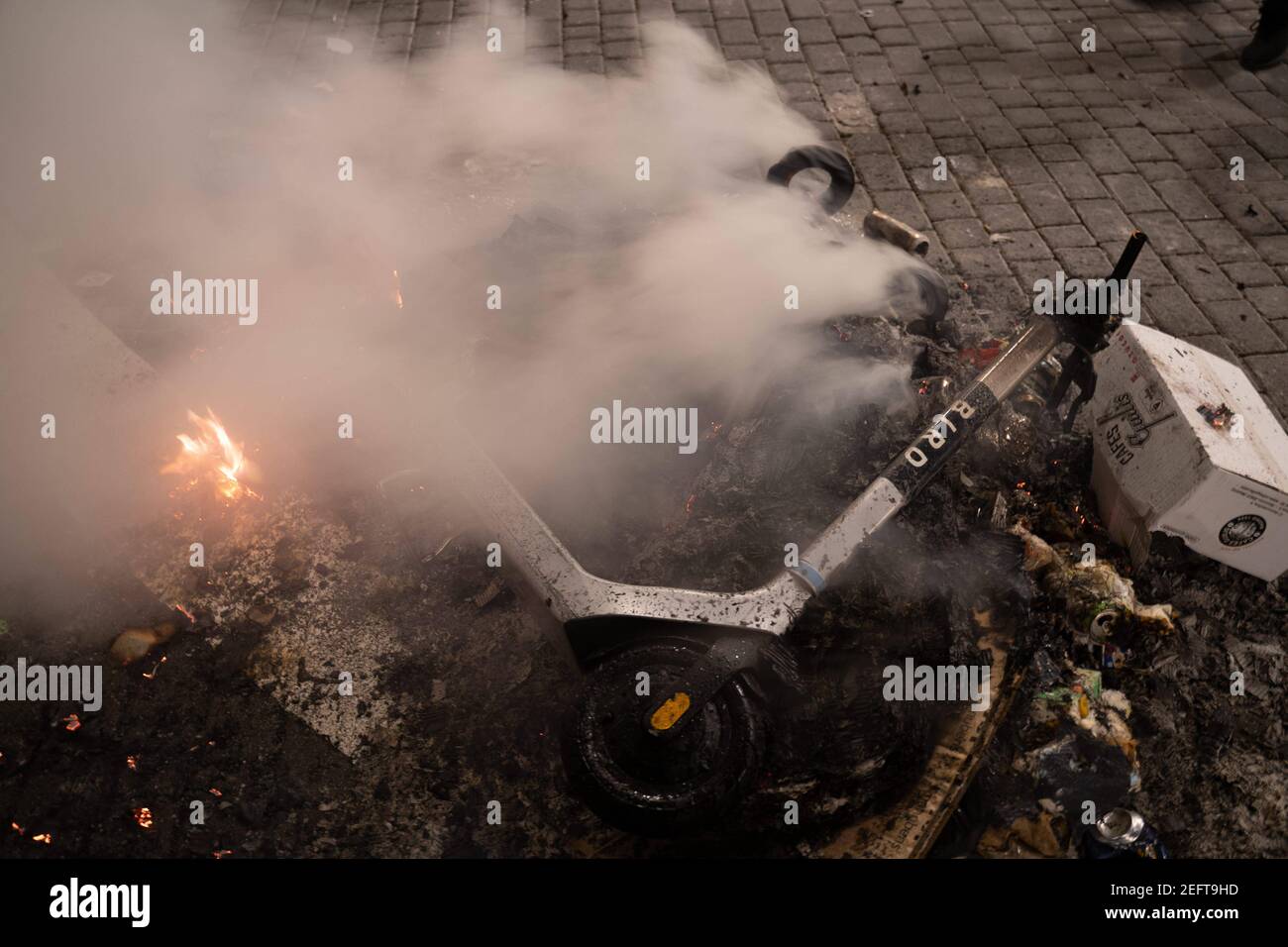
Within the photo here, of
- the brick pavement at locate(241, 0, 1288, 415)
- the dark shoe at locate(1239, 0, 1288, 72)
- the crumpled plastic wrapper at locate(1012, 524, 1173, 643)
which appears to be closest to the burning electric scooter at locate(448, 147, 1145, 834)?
the crumpled plastic wrapper at locate(1012, 524, 1173, 643)

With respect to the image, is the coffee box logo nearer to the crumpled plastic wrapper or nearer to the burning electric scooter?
the crumpled plastic wrapper

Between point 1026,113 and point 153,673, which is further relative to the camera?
point 1026,113

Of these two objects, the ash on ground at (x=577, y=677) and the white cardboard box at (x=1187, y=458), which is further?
the white cardboard box at (x=1187, y=458)

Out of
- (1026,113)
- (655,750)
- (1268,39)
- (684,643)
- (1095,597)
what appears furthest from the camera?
(1268,39)

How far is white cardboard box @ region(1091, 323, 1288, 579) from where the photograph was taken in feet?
11.5

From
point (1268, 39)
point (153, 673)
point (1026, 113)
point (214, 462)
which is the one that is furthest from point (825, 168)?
point (1268, 39)

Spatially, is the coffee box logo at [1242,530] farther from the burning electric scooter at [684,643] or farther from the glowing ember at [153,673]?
the glowing ember at [153,673]

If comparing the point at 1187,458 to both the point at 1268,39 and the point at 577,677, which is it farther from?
the point at 1268,39

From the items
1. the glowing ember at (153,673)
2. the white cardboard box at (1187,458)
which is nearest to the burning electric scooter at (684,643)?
the white cardboard box at (1187,458)

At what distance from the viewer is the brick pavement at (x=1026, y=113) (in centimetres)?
552

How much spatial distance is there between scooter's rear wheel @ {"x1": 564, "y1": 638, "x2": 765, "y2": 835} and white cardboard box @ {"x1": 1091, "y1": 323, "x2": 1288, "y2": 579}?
6.77ft

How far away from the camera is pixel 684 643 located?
3230 millimetres

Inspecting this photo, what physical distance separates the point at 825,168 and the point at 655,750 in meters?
3.34

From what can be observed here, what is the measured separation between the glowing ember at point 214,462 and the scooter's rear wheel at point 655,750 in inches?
88.7
